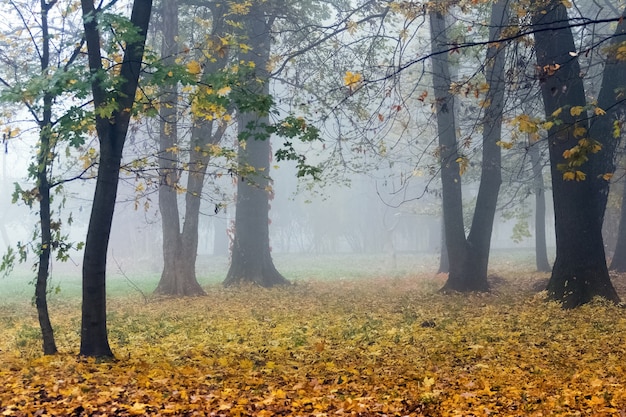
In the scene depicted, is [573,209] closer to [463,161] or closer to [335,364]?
[463,161]

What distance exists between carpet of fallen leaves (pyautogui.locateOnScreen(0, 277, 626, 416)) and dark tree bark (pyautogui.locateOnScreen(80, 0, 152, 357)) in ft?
1.42

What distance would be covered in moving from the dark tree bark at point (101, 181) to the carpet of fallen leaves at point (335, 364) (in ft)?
1.42

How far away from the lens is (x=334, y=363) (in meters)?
7.57

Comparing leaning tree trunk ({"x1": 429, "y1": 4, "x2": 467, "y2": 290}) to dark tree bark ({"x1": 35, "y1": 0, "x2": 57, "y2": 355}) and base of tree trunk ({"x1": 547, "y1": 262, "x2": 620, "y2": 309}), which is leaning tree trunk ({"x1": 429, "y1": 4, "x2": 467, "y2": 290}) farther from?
dark tree bark ({"x1": 35, "y1": 0, "x2": 57, "y2": 355})

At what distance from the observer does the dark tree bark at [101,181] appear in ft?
23.9

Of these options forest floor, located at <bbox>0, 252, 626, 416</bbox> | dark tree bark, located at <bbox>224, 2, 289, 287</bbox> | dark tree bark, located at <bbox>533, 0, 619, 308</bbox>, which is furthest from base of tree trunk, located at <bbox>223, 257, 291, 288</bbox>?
dark tree bark, located at <bbox>533, 0, 619, 308</bbox>

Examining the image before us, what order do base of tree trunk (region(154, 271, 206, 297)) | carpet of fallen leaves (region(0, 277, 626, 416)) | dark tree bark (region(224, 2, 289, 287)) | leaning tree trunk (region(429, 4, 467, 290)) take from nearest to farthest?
carpet of fallen leaves (region(0, 277, 626, 416)) → leaning tree trunk (region(429, 4, 467, 290)) → base of tree trunk (region(154, 271, 206, 297)) → dark tree bark (region(224, 2, 289, 287))

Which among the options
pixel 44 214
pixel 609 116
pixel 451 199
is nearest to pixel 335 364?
pixel 44 214

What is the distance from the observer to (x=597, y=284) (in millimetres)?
11250

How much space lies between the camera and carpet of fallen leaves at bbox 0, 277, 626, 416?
18.2 feet

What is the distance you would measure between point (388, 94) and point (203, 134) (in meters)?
8.60

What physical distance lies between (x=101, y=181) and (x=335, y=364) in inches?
140

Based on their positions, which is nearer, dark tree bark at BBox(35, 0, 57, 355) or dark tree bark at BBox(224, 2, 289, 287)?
dark tree bark at BBox(35, 0, 57, 355)

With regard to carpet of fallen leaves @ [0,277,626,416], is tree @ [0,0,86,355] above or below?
above
